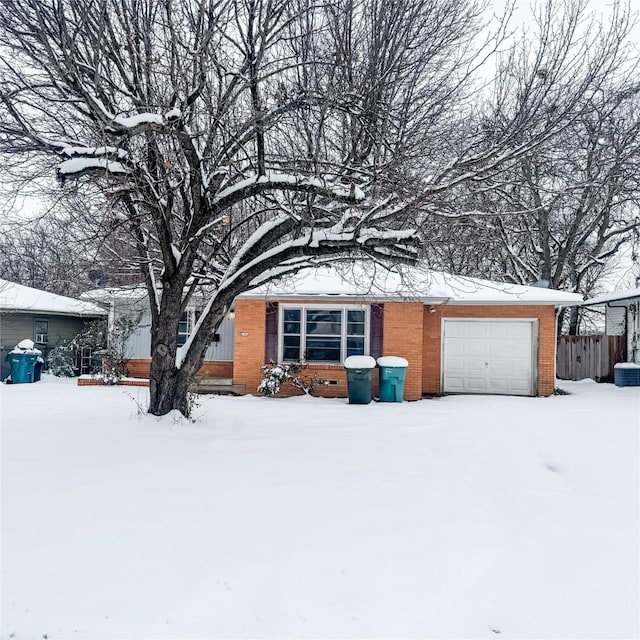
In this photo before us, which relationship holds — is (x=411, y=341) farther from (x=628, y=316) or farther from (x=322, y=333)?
(x=628, y=316)

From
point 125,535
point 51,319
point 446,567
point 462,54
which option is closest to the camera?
point 446,567

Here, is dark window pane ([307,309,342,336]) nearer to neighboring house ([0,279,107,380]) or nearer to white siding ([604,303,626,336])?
neighboring house ([0,279,107,380])

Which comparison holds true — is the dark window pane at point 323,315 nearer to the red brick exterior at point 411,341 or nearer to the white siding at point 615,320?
the red brick exterior at point 411,341

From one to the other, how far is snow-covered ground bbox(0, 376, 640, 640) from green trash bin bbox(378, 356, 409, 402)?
439 cm

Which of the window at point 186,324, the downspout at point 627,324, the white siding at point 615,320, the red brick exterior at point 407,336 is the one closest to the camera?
the red brick exterior at point 407,336

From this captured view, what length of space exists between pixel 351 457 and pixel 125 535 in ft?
10.3

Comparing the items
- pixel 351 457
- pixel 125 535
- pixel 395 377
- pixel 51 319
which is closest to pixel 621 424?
pixel 395 377

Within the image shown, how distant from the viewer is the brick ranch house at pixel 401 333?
509 inches

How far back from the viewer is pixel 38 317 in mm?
18172

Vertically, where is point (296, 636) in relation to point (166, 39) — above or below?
below

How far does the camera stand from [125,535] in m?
3.96

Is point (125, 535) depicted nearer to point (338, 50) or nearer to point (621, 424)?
point (338, 50)

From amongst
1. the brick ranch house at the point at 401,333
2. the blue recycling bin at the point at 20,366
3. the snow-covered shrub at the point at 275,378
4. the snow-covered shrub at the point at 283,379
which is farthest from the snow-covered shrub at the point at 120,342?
the snow-covered shrub at the point at 275,378

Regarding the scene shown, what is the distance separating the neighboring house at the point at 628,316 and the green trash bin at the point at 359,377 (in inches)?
334
